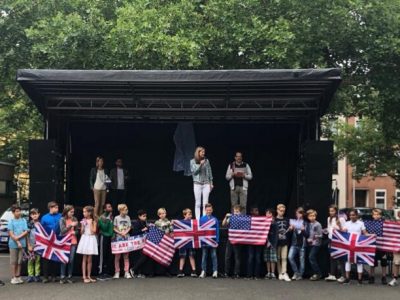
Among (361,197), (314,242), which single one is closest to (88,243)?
(314,242)

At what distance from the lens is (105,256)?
12227 millimetres

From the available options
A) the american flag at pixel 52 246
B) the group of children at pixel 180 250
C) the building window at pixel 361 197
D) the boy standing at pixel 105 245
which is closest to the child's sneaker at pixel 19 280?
the group of children at pixel 180 250

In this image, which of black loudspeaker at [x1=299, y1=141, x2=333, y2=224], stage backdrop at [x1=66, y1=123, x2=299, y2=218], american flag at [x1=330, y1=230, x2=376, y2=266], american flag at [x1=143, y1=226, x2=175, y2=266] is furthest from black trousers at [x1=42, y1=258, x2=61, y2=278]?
american flag at [x1=330, y1=230, x2=376, y2=266]

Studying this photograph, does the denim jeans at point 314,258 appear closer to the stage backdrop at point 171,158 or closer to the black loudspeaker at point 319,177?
the black loudspeaker at point 319,177

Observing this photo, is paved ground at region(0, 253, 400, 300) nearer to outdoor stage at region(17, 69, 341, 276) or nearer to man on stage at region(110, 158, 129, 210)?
outdoor stage at region(17, 69, 341, 276)

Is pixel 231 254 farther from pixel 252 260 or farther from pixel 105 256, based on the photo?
pixel 105 256

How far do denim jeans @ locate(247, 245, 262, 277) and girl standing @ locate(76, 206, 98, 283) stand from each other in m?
3.05

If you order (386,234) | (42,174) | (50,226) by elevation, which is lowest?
(386,234)

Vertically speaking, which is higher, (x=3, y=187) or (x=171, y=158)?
(x=171, y=158)

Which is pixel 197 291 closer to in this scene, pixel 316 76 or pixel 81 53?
pixel 316 76

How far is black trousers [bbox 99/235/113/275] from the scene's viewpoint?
12141 mm

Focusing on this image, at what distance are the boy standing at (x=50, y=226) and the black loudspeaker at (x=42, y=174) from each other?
2.79 ft

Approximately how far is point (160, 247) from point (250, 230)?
1844 mm

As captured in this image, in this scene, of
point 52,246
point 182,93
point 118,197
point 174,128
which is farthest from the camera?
point 174,128
